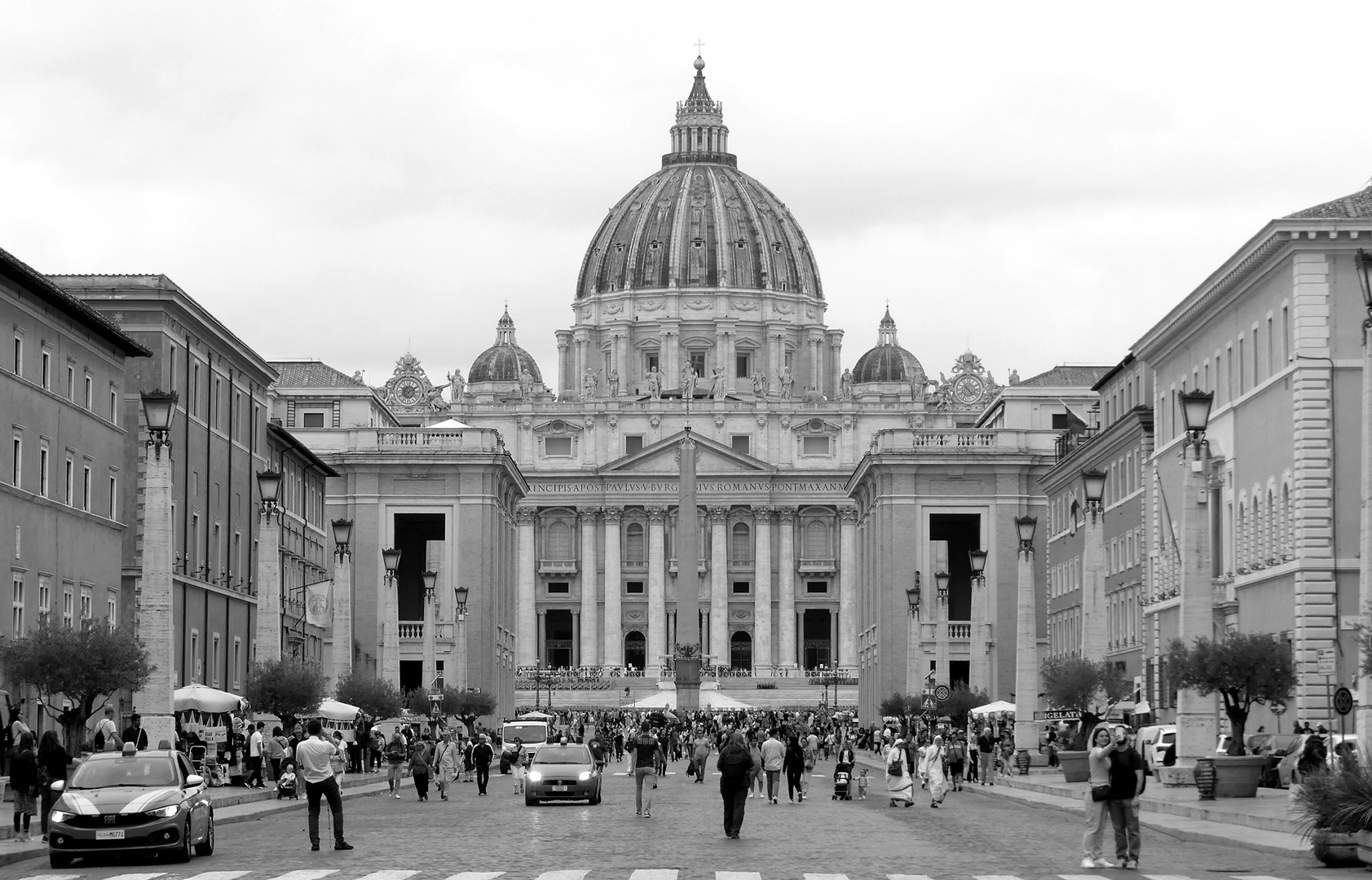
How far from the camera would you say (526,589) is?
18575 centimetres

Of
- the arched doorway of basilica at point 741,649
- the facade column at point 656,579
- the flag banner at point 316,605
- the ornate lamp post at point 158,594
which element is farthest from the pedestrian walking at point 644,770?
the arched doorway of basilica at point 741,649

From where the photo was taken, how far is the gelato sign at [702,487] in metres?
184

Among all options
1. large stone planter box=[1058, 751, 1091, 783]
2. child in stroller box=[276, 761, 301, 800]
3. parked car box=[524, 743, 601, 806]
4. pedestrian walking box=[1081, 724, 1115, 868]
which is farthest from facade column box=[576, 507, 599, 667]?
pedestrian walking box=[1081, 724, 1115, 868]

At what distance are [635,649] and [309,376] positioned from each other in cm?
5954

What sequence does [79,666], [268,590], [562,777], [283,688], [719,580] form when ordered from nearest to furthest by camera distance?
[79,666] → [562,777] → [268,590] → [283,688] → [719,580]

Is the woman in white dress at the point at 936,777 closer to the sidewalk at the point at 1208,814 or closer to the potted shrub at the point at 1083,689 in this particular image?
the sidewalk at the point at 1208,814

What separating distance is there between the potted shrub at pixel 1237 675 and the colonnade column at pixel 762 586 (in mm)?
133700

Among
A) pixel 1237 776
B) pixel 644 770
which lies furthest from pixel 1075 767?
pixel 644 770

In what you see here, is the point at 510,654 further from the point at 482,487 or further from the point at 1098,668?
the point at 1098,668

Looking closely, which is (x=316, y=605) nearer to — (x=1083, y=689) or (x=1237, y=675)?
(x=1083, y=689)

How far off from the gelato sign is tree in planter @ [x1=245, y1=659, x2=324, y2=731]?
126 meters

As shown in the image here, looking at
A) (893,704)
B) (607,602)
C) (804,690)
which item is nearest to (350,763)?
(893,704)

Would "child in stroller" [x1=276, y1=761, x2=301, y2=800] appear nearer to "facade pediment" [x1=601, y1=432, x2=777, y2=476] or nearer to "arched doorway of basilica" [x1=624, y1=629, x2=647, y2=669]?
"facade pediment" [x1=601, y1=432, x2=777, y2=476]

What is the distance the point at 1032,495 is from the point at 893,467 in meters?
7.48
